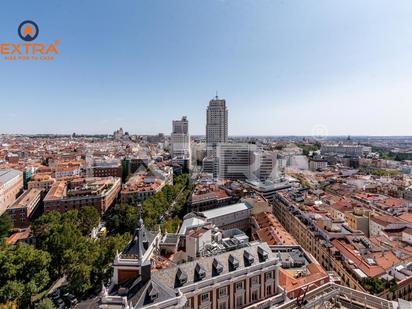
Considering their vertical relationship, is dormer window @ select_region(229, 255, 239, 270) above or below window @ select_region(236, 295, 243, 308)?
above

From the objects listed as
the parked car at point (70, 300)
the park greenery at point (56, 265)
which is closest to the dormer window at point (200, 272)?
the park greenery at point (56, 265)

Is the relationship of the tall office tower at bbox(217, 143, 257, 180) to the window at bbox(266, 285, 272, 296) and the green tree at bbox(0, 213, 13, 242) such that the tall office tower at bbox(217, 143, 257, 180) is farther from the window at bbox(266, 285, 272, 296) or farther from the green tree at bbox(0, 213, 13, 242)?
the window at bbox(266, 285, 272, 296)

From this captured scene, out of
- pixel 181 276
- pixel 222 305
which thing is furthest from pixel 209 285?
pixel 181 276

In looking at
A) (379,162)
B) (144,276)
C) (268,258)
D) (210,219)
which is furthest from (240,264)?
(379,162)

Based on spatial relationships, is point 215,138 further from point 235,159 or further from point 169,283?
point 169,283

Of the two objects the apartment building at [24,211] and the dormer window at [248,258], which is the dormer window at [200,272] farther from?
the apartment building at [24,211]

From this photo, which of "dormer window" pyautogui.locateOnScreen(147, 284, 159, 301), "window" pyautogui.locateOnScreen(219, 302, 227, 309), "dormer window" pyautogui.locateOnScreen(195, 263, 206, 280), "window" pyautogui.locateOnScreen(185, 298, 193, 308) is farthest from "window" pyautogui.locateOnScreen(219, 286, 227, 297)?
"dormer window" pyautogui.locateOnScreen(147, 284, 159, 301)
